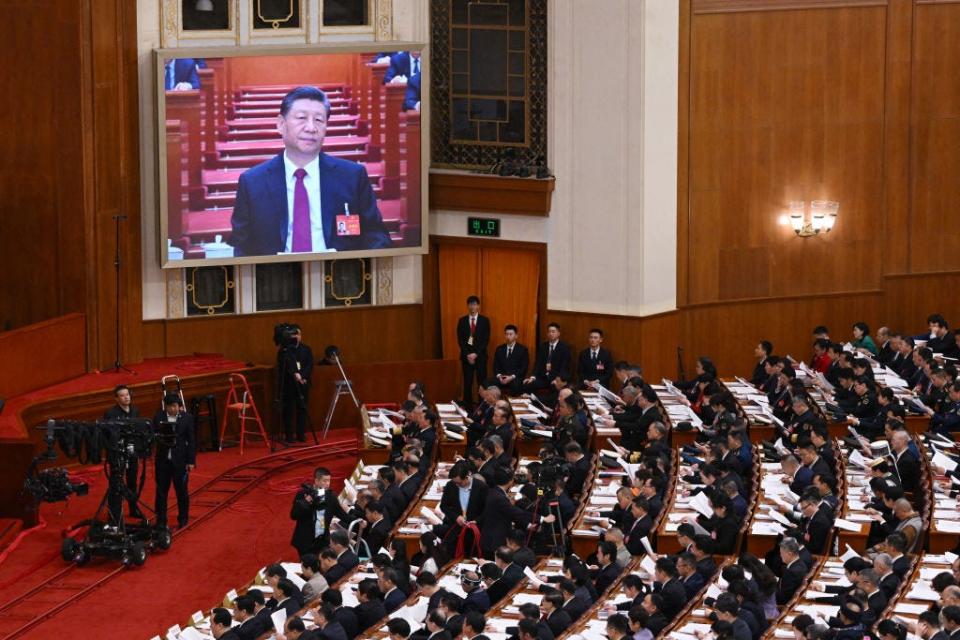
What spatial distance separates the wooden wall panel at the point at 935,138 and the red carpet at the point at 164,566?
385 inches

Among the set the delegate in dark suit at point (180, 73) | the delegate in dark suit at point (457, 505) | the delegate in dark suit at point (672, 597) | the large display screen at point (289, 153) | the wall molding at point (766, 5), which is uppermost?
the wall molding at point (766, 5)

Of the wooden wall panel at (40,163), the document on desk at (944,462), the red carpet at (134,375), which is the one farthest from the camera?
the wooden wall panel at (40,163)

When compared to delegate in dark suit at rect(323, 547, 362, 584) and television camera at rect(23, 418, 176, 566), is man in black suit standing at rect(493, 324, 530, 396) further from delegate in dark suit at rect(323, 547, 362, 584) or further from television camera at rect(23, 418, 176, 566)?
delegate in dark suit at rect(323, 547, 362, 584)

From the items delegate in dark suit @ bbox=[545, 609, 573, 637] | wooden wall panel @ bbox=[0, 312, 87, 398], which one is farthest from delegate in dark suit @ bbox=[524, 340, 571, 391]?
delegate in dark suit @ bbox=[545, 609, 573, 637]

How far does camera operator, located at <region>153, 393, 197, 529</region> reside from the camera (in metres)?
21.5

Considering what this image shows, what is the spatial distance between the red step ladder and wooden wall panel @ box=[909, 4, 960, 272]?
982cm

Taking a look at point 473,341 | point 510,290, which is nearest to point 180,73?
point 473,341

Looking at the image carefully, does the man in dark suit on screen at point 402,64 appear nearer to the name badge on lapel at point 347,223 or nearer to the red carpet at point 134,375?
the name badge on lapel at point 347,223

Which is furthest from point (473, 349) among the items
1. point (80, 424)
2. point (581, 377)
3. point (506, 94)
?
point (80, 424)

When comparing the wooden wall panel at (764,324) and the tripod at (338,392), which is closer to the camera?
the tripod at (338,392)

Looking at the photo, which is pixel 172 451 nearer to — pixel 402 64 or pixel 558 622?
pixel 558 622

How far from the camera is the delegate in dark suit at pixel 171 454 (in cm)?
2152

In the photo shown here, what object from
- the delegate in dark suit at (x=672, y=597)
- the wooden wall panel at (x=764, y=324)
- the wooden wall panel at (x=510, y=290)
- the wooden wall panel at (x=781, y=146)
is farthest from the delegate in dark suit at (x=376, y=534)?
the wooden wall panel at (x=781, y=146)

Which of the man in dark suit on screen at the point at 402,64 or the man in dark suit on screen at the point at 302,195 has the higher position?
the man in dark suit on screen at the point at 402,64
